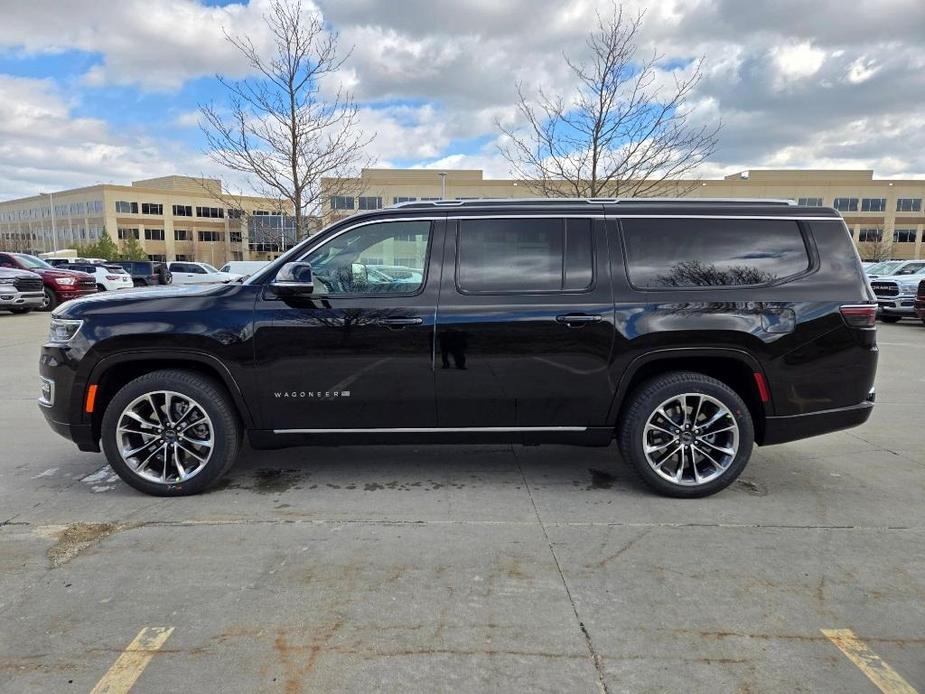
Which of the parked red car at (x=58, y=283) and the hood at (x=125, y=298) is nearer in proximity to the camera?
the hood at (x=125, y=298)

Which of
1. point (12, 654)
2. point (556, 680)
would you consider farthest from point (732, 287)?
point (12, 654)

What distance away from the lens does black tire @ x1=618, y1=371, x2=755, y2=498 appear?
3984 millimetres

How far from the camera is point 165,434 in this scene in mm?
4031

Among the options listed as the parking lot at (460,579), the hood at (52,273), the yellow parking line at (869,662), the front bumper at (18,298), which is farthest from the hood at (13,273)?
the yellow parking line at (869,662)

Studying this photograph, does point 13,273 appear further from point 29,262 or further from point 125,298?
point 125,298

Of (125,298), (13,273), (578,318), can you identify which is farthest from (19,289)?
(578,318)

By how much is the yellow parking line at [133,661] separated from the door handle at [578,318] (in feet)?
8.94

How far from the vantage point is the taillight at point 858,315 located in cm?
395

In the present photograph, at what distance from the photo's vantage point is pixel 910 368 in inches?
369

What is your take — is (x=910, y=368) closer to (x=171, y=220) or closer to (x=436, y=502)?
(x=436, y=502)

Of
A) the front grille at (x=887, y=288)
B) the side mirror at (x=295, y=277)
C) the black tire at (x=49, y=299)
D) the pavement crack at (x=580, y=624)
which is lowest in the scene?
the pavement crack at (x=580, y=624)

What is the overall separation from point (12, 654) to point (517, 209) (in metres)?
3.50

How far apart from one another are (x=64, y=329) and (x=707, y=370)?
4.39 m

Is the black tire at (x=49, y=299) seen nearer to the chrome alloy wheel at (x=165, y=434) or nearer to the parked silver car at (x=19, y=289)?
the parked silver car at (x=19, y=289)
